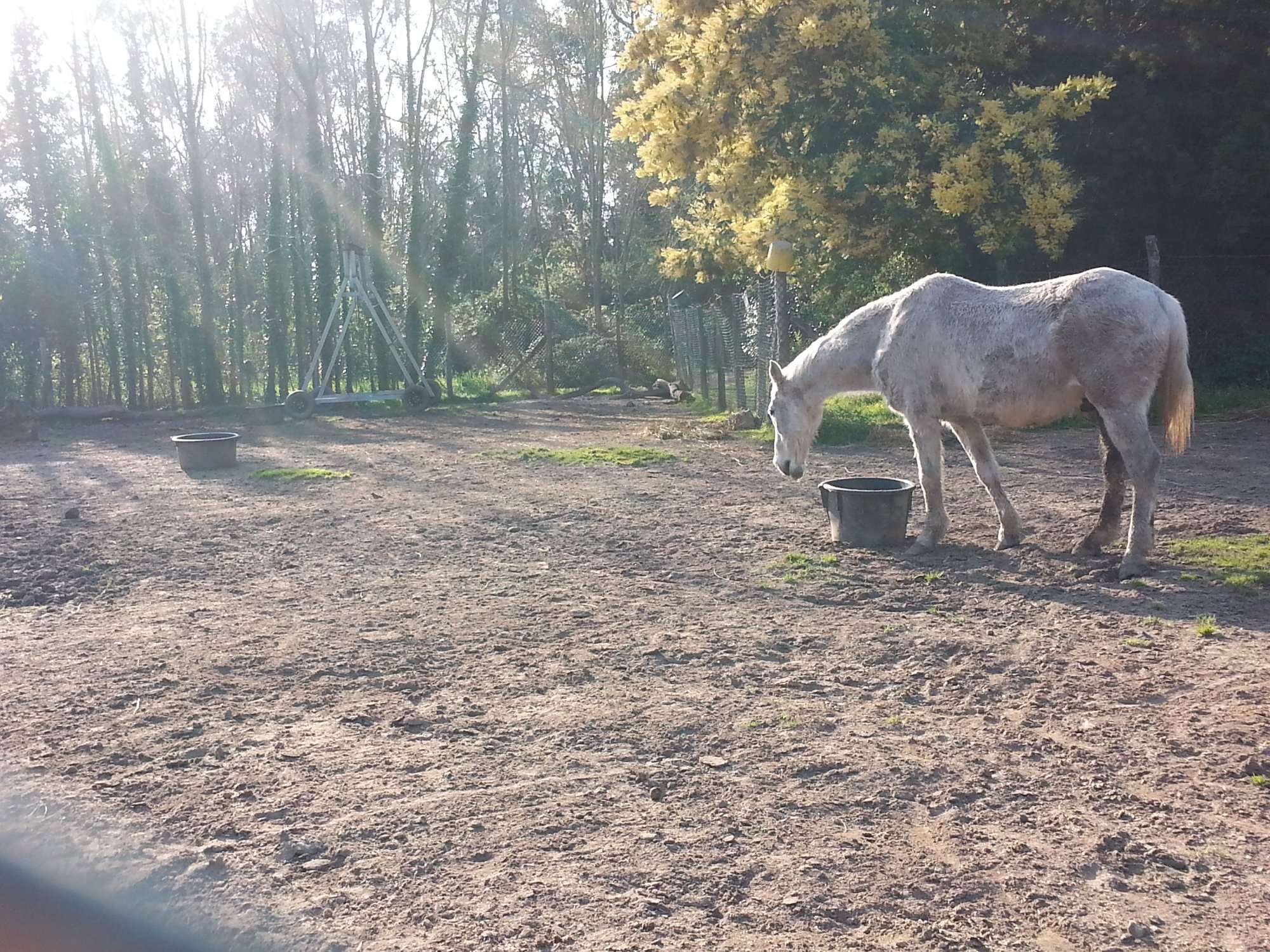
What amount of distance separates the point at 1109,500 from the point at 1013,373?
1071mm

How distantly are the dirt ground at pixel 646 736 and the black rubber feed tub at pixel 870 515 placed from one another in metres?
0.25

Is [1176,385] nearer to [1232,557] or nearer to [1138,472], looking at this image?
[1138,472]

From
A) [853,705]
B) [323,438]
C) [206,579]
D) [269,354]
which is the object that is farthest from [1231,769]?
[269,354]

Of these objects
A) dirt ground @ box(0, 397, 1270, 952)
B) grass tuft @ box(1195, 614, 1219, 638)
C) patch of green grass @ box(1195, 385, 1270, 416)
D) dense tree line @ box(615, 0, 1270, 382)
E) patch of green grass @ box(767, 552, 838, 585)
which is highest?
dense tree line @ box(615, 0, 1270, 382)

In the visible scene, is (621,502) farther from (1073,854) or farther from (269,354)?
(269,354)

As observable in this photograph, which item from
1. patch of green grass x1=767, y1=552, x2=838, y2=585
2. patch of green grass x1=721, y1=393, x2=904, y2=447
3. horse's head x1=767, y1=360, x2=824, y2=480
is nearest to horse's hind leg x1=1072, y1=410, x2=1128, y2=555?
patch of green grass x1=767, y1=552, x2=838, y2=585

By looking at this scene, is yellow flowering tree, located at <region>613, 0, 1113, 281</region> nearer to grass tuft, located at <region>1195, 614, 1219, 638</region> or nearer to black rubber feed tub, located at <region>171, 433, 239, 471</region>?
black rubber feed tub, located at <region>171, 433, 239, 471</region>

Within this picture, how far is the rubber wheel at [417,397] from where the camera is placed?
18.3m

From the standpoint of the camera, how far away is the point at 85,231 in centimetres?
1978

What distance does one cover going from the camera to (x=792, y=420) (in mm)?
7559

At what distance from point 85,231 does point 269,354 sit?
4363 mm

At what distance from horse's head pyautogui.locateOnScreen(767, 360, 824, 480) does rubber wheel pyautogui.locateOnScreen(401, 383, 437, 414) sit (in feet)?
38.7

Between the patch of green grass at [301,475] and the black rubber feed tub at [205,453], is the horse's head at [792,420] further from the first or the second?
the black rubber feed tub at [205,453]

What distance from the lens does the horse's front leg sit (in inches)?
265
